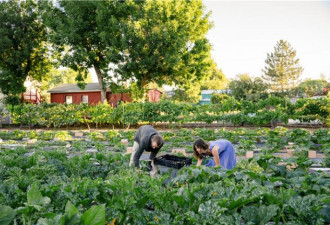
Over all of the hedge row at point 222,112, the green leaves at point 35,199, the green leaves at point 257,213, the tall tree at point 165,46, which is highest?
the tall tree at point 165,46

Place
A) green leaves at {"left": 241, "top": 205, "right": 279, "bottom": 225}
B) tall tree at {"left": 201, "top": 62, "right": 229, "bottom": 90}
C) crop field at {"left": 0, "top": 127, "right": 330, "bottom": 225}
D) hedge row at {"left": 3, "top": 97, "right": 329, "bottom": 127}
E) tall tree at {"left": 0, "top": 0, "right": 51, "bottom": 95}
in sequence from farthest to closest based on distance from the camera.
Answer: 1. tall tree at {"left": 201, "top": 62, "right": 229, "bottom": 90}
2. tall tree at {"left": 0, "top": 0, "right": 51, "bottom": 95}
3. hedge row at {"left": 3, "top": 97, "right": 329, "bottom": 127}
4. green leaves at {"left": 241, "top": 205, "right": 279, "bottom": 225}
5. crop field at {"left": 0, "top": 127, "right": 330, "bottom": 225}

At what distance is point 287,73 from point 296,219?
5825 cm

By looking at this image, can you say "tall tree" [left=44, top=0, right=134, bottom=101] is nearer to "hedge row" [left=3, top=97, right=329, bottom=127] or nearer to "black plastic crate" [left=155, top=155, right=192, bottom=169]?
"hedge row" [left=3, top=97, right=329, bottom=127]

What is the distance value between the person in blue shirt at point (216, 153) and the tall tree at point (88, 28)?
15753 mm

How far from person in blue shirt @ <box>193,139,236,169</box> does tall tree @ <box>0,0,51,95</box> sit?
70.7 ft

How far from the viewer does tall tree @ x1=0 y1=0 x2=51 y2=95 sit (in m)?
22.3

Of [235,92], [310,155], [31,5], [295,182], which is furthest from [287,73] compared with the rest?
[295,182]

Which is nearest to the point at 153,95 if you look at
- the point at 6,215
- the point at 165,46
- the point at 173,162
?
the point at 165,46

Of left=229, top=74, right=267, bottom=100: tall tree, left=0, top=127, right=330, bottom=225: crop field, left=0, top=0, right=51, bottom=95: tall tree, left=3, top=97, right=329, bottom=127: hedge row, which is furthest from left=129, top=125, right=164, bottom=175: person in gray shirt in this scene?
left=229, top=74, right=267, bottom=100: tall tree

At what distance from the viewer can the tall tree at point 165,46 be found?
62.0 ft

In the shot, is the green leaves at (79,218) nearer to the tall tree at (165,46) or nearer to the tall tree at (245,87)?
the tall tree at (165,46)

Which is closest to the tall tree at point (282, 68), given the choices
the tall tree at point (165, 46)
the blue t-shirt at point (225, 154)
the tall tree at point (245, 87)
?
the tall tree at point (245, 87)

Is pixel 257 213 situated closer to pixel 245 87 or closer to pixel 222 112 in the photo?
pixel 222 112

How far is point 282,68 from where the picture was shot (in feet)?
180
